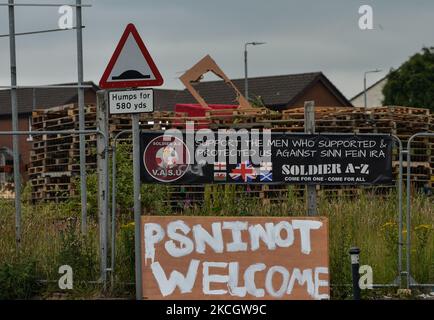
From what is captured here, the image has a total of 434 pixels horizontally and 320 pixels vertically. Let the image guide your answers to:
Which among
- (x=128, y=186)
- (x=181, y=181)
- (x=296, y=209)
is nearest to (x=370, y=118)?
(x=128, y=186)

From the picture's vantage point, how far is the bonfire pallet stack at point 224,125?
825 inches

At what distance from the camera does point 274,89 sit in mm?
71625

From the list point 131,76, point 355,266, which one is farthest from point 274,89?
point 355,266

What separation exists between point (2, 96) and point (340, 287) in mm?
69999

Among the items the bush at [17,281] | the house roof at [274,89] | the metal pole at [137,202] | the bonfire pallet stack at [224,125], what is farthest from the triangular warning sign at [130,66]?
the house roof at [274,89]

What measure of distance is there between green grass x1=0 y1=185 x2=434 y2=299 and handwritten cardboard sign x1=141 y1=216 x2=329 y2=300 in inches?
23.1

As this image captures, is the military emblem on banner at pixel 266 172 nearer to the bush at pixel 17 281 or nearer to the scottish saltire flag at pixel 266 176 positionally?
the scottish saltire flag at pixel 266 176

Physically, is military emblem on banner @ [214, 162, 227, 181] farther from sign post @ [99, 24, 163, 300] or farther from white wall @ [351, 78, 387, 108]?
white wall @ [351, 78, 387, 108]

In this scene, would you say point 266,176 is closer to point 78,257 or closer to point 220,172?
point 220,172

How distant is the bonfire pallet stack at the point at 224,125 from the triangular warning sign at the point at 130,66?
28.8 feet

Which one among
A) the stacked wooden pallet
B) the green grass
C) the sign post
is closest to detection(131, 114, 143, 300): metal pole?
the sign post

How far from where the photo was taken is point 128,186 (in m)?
17.0
